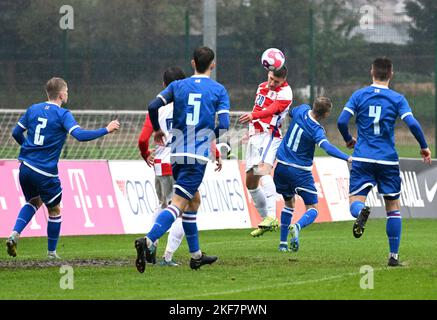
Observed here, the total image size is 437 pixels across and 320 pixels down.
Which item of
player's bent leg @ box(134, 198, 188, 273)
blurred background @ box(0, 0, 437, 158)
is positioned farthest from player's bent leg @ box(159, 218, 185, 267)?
blurred background @ box(0, 0, 437, 158)

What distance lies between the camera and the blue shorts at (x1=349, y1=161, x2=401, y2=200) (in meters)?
12.4

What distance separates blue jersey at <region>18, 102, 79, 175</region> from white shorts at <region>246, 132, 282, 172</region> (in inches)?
139

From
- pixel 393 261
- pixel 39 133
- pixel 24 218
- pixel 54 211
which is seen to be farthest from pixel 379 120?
pixel 24 218

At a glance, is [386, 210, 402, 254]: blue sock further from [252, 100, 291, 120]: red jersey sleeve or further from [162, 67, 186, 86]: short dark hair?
[252, 100, 291, 120]: red jersey sleeve

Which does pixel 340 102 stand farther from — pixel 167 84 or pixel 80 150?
pixel 167 84

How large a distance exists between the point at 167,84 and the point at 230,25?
17.2 m

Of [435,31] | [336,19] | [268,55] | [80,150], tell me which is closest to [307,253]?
[268,55]

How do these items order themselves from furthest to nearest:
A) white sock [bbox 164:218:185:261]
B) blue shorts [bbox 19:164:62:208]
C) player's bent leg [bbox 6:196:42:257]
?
blue shorts [bbox 19:164:62:208]
player's bent leg [bbox 6:196:42:257]
white sock [bbox 164:218:185:261]

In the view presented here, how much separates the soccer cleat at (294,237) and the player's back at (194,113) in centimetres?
280

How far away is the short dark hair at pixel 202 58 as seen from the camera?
11.8 m

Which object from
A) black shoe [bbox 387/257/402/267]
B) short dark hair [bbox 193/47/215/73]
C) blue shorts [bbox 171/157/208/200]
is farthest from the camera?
black shoe [bbox 387/257/402/267]

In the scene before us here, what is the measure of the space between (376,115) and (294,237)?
247 cm

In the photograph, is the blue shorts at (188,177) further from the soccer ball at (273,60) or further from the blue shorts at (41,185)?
the soccer ball at (273,60)

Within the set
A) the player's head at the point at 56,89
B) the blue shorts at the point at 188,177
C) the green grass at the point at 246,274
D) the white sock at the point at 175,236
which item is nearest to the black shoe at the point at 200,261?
the green grass at the point at 246,274
